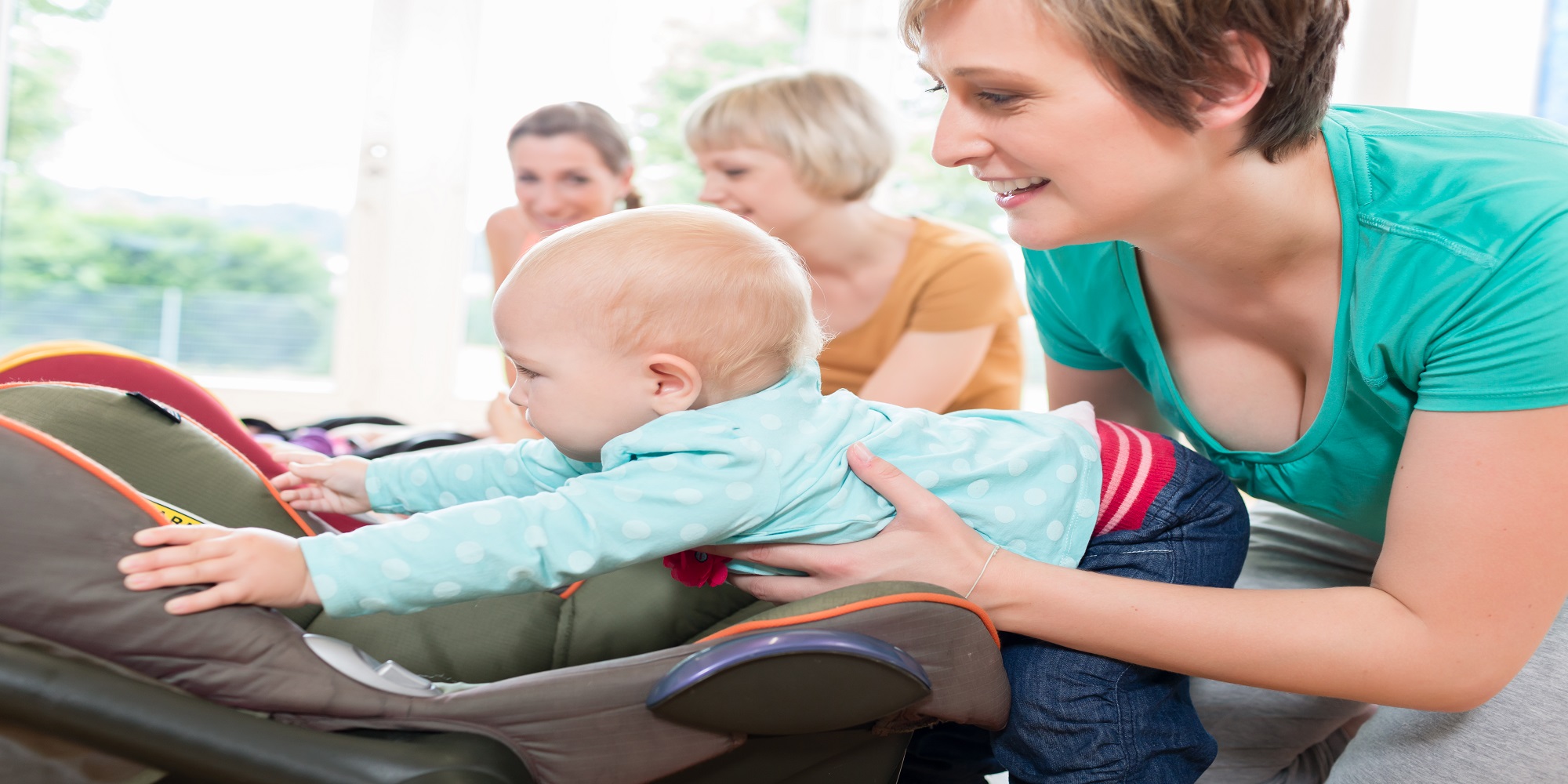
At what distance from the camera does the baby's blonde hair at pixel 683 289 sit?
33.3 inches

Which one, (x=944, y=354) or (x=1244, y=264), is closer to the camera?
(x=1244, y=264)

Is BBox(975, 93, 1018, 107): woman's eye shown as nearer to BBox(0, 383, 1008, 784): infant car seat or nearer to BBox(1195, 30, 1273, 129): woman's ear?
BBox(1195, 30, 1273, 129): woman's ear

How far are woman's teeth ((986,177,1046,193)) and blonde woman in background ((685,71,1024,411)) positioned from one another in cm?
82

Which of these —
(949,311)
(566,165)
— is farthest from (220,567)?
(566,165)

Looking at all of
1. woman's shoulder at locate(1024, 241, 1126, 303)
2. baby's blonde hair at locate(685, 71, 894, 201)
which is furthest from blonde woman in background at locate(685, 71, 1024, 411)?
woman's shoulder at locate(1024, 241, 1126, 303)

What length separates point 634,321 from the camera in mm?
844

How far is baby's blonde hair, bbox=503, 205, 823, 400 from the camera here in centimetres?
85

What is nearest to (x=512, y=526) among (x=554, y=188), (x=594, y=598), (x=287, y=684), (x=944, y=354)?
(x=287, y=684)

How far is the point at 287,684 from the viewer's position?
69 cm

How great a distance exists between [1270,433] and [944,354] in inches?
29.1

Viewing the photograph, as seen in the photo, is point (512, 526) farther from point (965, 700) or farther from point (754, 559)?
point (965, 700)

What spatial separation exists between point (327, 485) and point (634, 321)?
387 mm

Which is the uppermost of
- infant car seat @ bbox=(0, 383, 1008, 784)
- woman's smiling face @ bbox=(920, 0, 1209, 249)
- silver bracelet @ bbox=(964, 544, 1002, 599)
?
woman's smiling face @ bbox=(920, 0, 1209, 249)

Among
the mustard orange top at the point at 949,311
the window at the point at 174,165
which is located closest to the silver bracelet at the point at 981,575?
the mustard orange top at the point at 949,311
